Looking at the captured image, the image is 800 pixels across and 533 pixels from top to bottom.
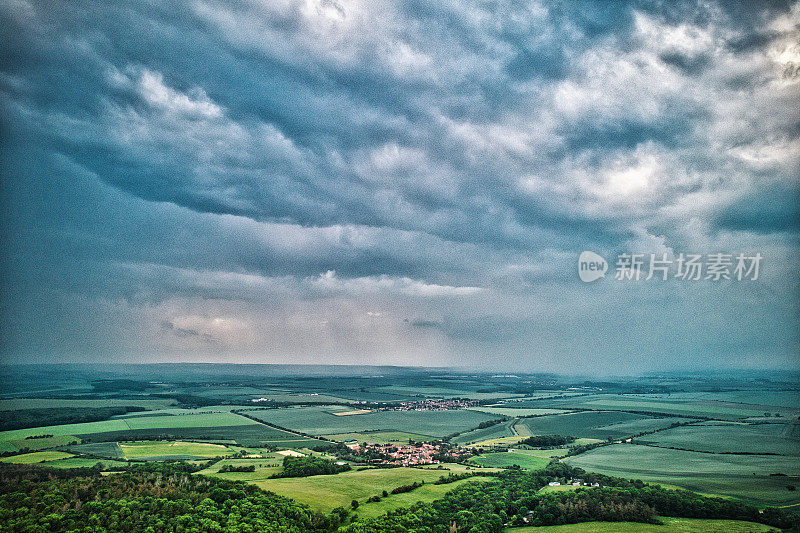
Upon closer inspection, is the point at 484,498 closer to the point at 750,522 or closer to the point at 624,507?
the point at 624,507

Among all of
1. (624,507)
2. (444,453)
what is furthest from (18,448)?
(624,507)

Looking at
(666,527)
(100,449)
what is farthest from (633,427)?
(100,449)

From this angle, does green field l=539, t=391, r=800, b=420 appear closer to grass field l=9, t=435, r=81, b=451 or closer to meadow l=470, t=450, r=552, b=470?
meadow l=470, t=450, r=552, b=470

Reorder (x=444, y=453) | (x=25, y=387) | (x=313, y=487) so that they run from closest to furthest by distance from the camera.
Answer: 1. (x=313, y=487)
2. (x=444, y=453)
3. (x=25, y=387)

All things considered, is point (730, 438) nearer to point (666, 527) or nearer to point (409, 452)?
point (666, 527)

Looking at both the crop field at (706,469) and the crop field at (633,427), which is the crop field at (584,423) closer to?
the crop field at (633,427)

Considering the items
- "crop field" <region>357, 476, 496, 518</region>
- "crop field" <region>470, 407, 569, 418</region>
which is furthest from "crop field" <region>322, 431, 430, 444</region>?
"crop field" <region>470, 407, 569, 418</region>
